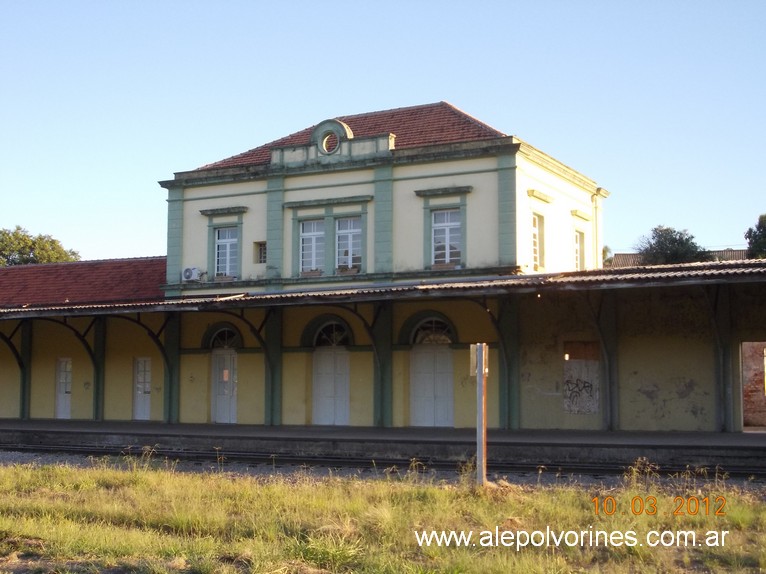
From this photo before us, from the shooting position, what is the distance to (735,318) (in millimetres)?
18844

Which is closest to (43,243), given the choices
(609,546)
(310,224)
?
(310,224)

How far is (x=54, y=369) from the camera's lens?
26922 mm

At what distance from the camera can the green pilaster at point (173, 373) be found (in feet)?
82.3

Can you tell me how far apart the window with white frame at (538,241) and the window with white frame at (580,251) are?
282 centimetres

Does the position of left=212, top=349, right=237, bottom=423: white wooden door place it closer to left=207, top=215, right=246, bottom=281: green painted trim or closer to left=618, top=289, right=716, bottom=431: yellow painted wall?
left=207, top=215, right=246, bottom=281: green painted trim

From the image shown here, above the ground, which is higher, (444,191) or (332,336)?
(444,191)

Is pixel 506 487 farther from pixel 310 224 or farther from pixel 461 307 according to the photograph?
pixel 310 224

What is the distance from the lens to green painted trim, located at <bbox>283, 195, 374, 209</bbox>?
23.4m

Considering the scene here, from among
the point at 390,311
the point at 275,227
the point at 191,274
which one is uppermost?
the point at 275,227

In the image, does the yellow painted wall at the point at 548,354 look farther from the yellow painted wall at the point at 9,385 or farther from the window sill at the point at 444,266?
the yellow painted wall at the point at 9,385

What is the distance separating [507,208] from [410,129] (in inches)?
160

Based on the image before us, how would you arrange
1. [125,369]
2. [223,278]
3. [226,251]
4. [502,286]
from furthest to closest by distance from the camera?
[125,369] < [226,251] < [223,278] < [502,286]

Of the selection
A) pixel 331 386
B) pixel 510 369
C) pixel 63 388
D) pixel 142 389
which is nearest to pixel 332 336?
pixel 331 386

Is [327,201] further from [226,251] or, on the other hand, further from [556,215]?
[556,215]
